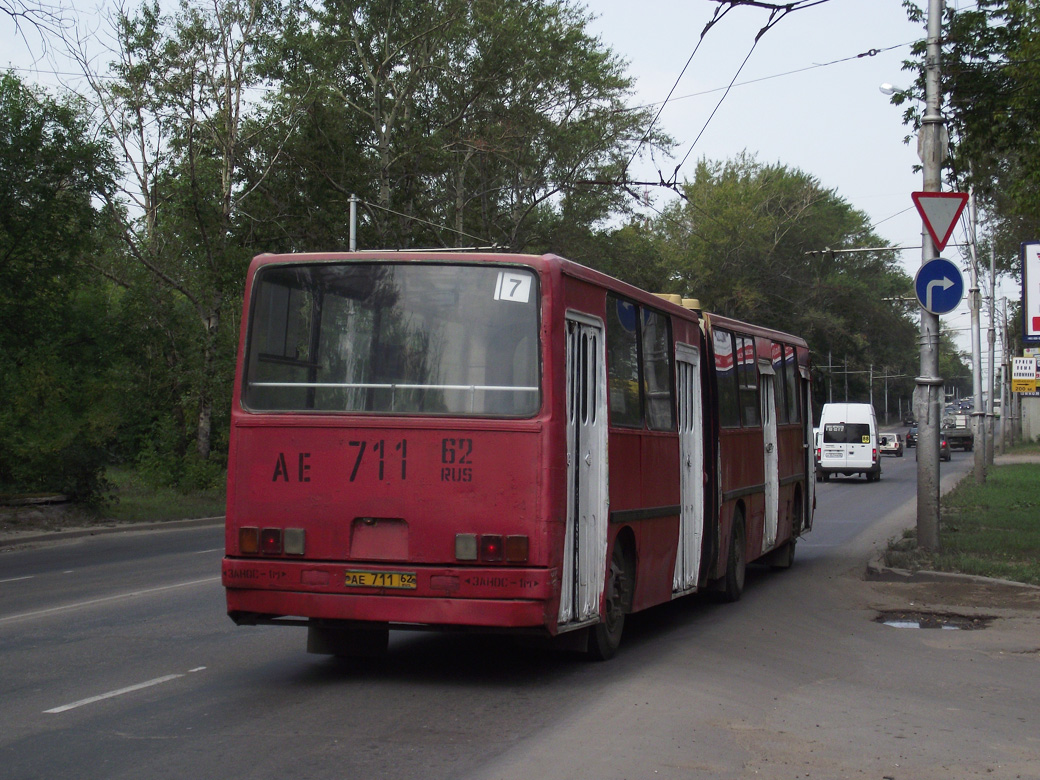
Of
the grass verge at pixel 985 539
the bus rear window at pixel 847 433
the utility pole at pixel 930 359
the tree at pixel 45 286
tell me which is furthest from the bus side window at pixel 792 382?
the bus rear window at pixel 847 433

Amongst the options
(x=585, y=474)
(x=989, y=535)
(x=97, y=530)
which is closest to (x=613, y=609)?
(x=585, y=474)

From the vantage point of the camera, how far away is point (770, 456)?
14852 millimetres

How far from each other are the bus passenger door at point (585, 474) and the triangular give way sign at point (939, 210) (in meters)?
7.36

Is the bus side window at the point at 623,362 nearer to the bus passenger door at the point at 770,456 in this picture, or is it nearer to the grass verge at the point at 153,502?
the bus passenger door at the point at 770,456

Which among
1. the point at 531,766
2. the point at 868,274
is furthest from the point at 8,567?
the point at 868,274

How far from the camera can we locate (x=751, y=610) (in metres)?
12.3

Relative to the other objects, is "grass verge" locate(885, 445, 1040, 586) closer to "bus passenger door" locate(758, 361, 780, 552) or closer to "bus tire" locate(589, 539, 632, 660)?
"bus passenger door" locate(758, 361, 780, 552)

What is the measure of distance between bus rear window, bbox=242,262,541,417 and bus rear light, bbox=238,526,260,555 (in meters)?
0.81

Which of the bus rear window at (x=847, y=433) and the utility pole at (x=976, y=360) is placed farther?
the bus rear window at (x=847, y=433)

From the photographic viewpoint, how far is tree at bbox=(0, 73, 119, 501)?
71.2 feet

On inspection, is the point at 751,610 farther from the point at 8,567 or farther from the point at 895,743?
the point at 8,567

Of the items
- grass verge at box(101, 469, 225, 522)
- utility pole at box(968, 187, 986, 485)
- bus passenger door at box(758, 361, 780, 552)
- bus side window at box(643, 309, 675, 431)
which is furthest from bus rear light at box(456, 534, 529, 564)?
utility pole at box(968, 187, 986, 485)

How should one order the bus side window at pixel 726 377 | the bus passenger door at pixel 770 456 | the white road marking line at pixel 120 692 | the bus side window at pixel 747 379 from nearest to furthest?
the white road marking line at pixel 120 692 → the bus side window at pixel 726 377 → the bus side window at pixel 747 379 → the bus passenger door at pixel 770 456

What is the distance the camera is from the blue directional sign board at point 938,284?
14.4 metres
